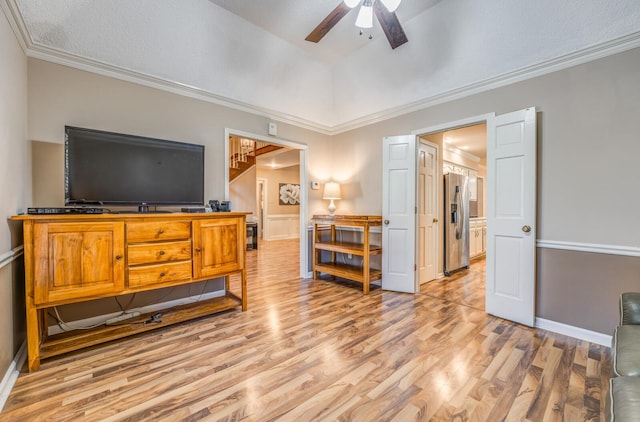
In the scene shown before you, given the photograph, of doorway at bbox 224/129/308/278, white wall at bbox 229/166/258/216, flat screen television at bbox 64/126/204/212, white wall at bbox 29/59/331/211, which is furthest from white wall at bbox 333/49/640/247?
white wall at bbox 229/166/258/216

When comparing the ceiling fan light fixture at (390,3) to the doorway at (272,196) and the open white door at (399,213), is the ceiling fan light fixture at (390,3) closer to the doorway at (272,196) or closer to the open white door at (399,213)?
the open white door at (399,213)

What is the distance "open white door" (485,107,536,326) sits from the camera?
2.51 meters

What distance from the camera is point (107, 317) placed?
250cm

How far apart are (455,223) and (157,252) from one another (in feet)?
14.1

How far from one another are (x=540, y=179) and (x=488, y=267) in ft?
3.28

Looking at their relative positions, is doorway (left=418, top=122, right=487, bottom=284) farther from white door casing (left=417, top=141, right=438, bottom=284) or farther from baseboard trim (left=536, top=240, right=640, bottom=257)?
baseboard trim (left=536, top=240, right=640, bottom=257)

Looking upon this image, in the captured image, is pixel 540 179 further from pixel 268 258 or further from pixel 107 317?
pixel 268 258

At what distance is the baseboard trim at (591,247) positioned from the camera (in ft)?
6.95

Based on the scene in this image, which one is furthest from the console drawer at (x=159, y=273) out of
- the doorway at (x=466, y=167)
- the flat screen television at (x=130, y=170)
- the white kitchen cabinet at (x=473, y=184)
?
the white kitchen cabinet at (x=473, y=184)

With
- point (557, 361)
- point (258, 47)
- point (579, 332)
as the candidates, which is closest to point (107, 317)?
point (258, 47)

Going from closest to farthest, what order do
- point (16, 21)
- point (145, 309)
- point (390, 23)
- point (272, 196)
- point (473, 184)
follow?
point (16, 21) < point (390, 23) < point (145, 309) < point (473, 184) < point (272, 196)

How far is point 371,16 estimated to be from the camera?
7.61 ft

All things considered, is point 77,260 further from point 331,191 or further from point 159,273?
point 331,191

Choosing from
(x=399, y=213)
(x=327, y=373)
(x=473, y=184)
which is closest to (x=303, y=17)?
(x=399, y=213)
